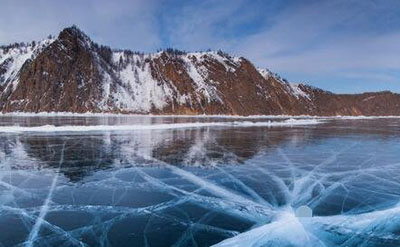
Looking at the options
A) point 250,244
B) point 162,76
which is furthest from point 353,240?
point 162,76

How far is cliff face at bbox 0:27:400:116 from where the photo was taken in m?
121

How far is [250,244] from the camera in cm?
561

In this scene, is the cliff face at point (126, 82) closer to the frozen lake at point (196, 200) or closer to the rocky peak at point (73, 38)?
the rocky peak at point (73, 38)

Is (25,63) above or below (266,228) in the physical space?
above

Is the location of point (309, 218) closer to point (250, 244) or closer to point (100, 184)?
point (250, 244)

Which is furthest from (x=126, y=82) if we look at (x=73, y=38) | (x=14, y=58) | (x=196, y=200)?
(x=196, y=200)

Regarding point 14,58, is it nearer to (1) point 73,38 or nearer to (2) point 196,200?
(1) point 73,38

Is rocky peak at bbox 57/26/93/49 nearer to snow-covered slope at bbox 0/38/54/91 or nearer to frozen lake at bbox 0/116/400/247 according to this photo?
snow-covered slope at bbox 0/38/54/91

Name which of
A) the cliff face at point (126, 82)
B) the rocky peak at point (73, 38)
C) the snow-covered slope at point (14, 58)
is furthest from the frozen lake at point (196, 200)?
the rocky peak at point (73, 38)

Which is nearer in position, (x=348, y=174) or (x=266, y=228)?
(x=266, y=228)

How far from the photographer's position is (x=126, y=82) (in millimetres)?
134500

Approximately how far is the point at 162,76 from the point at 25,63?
47.1 metres

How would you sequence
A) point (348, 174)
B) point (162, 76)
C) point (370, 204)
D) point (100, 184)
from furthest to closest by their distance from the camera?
point (162, 76) → point (348, 174) → point (100, 184) → point (370, 204)

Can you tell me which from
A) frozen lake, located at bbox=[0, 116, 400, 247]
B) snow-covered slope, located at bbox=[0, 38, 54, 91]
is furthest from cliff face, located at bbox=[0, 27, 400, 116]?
frozen lake, located at bbox=[0, 116, 400, 247]
